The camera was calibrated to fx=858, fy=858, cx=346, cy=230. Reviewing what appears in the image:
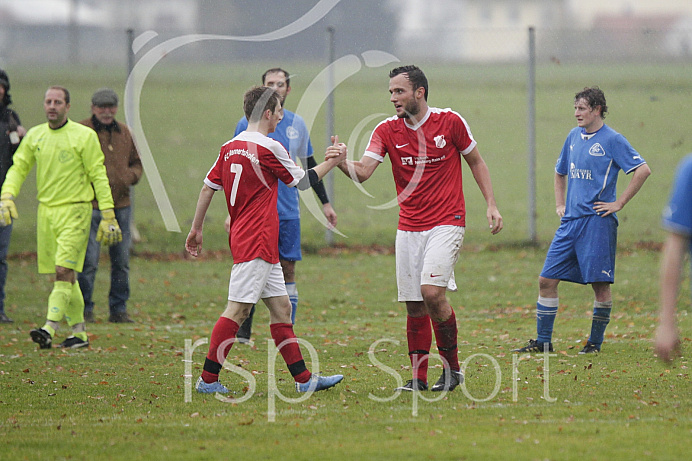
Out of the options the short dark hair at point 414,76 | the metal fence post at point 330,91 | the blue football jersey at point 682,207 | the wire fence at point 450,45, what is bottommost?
the blue football jersey at point 682,207

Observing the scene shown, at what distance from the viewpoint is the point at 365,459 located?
4574mm

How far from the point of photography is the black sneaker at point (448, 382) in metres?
6.43

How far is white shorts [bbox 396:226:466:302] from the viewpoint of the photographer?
6.29 m

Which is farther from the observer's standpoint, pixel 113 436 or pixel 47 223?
pixel 47 223

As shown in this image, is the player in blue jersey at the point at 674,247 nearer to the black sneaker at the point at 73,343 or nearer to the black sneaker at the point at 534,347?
the black sneaker at the point at 534,347

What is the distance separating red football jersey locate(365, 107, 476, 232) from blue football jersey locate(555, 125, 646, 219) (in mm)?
1952

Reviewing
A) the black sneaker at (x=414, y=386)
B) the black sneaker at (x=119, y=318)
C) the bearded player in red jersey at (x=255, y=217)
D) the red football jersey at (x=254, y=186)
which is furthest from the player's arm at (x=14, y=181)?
the black sneaker at (x=414, y=386)

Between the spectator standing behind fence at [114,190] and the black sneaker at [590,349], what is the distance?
540 cm

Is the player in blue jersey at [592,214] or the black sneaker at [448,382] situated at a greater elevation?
the player in blue jersey at [592,214]

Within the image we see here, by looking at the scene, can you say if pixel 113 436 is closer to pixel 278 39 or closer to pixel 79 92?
pixel 79 92

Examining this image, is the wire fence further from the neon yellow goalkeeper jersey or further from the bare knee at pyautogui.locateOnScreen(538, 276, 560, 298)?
the bare knee at pyautogui.locateOnScreen(538, 276, 560, 298)

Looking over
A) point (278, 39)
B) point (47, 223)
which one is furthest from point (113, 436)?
point (278, 39)

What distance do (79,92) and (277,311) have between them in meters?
16.4

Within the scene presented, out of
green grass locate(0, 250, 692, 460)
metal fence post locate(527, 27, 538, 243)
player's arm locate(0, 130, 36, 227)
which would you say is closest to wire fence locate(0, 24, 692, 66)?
metal fence post locate(527, 27, 538, 243)
